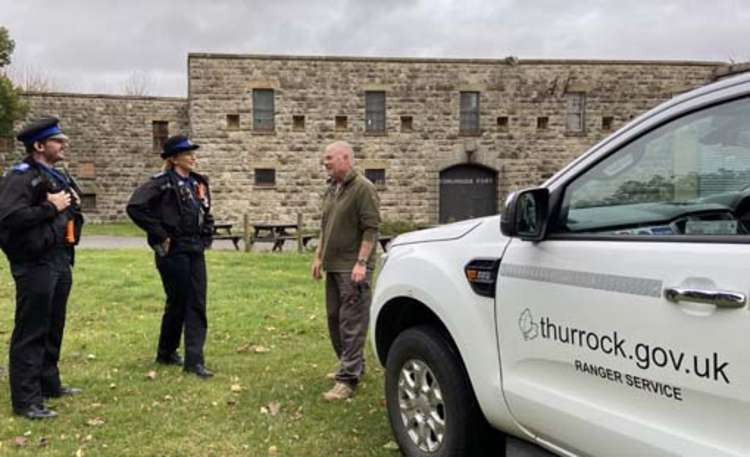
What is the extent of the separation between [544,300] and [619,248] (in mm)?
433

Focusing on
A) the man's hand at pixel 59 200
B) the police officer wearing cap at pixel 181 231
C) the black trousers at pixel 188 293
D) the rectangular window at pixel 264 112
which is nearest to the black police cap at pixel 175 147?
the police officer wearing cap at pixel 181 231

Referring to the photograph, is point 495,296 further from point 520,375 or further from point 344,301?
point 344,301

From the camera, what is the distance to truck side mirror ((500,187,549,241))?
3.12 metres

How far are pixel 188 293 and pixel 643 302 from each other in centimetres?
444

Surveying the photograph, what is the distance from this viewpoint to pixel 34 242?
4.90 m

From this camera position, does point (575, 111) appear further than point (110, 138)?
Yes

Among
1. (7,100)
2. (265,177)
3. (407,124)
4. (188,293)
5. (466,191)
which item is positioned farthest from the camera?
(466,191)

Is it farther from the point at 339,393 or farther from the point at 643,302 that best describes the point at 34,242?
the point at 643,302

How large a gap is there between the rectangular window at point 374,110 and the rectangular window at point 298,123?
A: 2681 mm

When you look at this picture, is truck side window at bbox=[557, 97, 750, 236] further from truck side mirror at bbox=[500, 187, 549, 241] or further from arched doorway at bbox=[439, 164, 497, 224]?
arched doorway at bbox=[439, 164, 497, 224]

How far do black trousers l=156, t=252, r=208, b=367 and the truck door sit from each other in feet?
11.6

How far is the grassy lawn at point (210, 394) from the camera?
4.74m

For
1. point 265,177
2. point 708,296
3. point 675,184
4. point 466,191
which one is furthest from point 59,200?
point 466,191

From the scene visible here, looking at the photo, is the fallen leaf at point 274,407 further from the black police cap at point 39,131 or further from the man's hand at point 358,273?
the black police cap at point 39,131
